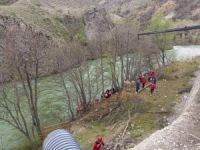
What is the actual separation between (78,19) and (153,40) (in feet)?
140

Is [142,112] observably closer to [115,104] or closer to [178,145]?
[115,104]

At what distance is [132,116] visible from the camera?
23.5 metres

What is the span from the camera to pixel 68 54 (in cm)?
3075

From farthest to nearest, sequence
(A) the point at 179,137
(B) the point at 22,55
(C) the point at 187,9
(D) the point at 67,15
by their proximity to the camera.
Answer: (C) the point at 187,9 < (D) the point at 67,15 < (B) the point at 22,55 < (A) the point at 179,137

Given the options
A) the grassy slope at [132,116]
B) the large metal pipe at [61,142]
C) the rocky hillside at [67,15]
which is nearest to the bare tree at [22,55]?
the grassy slope at [132,116]

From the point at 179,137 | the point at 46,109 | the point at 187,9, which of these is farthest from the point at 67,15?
the point at 179,137

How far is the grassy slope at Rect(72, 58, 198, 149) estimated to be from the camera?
69.8ft

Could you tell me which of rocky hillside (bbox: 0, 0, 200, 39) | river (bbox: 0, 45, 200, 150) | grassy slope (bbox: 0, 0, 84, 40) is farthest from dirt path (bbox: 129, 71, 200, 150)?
grassy slope (bbox: 0, 0, 84, 40)

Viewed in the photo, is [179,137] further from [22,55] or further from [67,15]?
[67,15]

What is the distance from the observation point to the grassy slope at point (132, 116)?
21.3 metres

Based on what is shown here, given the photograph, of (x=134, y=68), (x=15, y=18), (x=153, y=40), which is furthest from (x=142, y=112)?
(x=15, y=18)

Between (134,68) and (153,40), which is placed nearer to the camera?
(134,68)

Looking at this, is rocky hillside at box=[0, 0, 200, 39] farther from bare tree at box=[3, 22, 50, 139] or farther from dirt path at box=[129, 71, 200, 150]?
dirt path at box=[129, 71, 200, 150]

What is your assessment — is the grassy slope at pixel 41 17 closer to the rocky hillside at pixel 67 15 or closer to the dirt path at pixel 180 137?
the rocky hillside at pixel 67 15
